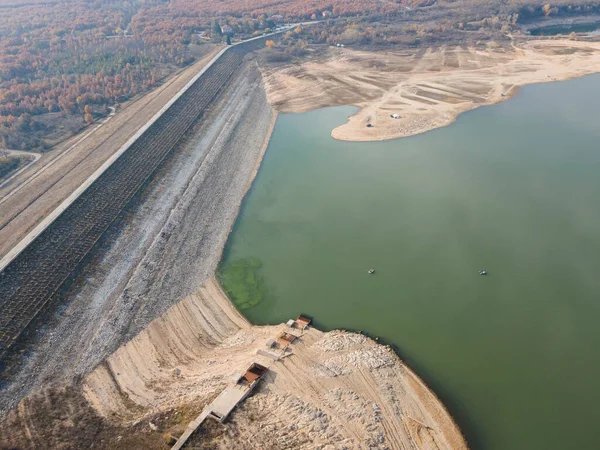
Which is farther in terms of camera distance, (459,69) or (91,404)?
(459,69)

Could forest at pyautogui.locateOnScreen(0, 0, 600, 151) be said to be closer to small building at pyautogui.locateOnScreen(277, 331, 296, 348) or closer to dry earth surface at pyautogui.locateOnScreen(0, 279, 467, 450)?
dry earth surface at pyautogui.locateOnScreen(0, 279, 467, 450)

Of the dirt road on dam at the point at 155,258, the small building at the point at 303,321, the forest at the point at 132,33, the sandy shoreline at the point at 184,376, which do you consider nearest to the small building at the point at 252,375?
the sandy shoreline at the point at 184,376

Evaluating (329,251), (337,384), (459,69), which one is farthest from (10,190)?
(459,69)

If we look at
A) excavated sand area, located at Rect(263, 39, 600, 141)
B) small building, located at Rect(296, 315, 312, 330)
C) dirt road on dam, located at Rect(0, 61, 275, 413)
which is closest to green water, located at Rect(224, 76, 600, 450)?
small building, located at Rect(296, 315, 312, 330)

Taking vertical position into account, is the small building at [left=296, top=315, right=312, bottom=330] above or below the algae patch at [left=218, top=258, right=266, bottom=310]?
below

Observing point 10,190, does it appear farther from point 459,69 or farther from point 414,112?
point 459,69

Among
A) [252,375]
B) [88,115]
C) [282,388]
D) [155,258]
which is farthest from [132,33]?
[282,388]

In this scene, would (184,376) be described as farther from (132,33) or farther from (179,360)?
(132,33)
